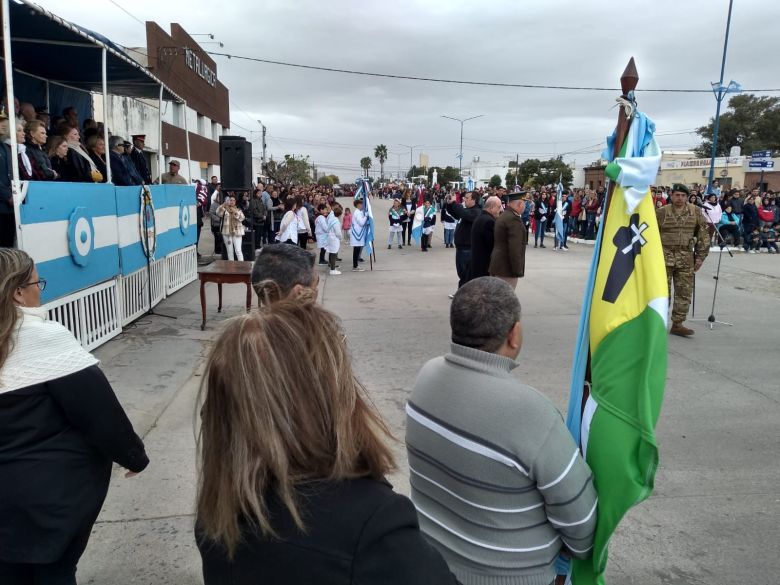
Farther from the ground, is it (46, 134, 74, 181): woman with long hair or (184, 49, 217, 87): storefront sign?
(184, 49, 217, 87): storefront sign

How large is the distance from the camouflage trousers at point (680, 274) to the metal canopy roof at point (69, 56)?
7.19m

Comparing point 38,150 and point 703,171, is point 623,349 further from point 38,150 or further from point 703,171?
point 703,171

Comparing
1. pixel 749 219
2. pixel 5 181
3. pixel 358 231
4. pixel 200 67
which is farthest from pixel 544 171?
pixel 5 181

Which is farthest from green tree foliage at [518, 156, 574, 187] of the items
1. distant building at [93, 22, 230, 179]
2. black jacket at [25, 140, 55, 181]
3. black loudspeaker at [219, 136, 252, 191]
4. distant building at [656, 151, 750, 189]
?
black jacket at [25, 140, 55, 181]

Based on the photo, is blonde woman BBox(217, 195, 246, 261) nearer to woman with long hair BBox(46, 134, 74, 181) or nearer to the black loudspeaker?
the black loudspeaker

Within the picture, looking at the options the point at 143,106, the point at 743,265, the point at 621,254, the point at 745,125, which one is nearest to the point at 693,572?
the point at 621,254

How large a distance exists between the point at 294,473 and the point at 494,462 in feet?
2.32

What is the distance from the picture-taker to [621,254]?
7.11 feet

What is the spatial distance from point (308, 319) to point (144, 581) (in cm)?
235

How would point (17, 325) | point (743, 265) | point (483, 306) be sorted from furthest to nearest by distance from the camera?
point (743, 265)
point (17, 325)
point (483, 306)

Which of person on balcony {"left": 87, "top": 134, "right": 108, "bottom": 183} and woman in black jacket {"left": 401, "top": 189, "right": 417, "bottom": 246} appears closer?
person on balcony {"left": 87, "top": 134, "right": 108, "bottom": 183}

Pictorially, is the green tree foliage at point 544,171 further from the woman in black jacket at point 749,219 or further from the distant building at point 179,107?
the woman in black jacket at point 749,219

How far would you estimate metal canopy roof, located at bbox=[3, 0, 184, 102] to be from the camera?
5.89 meters

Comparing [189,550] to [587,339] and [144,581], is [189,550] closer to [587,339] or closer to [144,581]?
[144,581]
